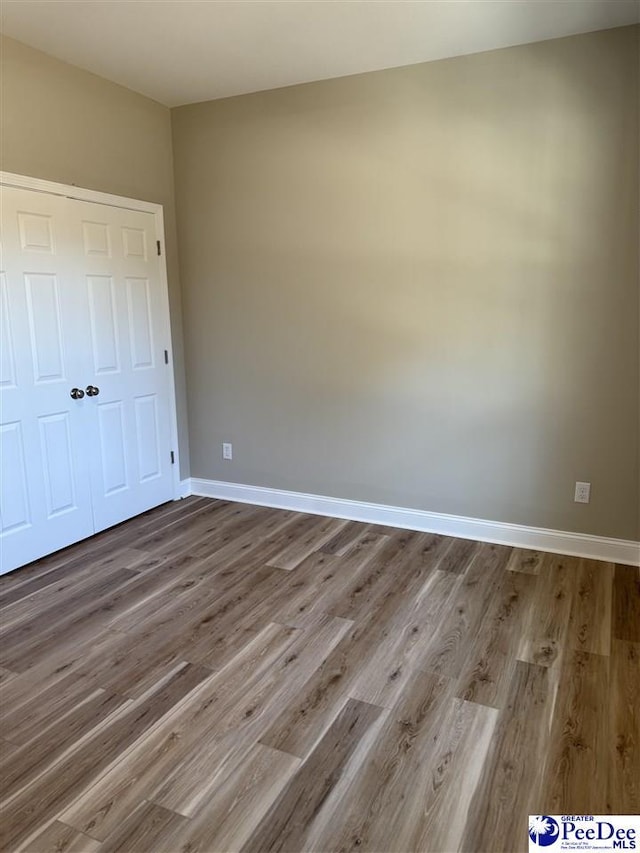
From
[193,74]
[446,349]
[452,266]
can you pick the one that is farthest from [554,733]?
[193,74]

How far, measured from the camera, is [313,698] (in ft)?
7.11

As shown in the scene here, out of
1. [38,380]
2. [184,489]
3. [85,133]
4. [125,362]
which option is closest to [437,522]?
[184,489]

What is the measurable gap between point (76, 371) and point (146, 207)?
1.22m

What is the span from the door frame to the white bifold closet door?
37mm

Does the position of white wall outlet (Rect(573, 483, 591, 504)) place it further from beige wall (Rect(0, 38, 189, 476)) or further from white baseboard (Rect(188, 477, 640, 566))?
beige wall (Rect(0, 38, 189, 476))

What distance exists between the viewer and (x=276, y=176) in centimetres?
376

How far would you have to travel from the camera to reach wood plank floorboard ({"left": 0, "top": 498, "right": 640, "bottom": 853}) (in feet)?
5.49

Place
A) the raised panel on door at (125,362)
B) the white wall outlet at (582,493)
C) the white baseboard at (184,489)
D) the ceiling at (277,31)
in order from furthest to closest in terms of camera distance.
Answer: the white baseboard at (184,489) < the raised panel on door at (125,362) < the white wall outlet at (582,493) < the ceiling at (277,31)

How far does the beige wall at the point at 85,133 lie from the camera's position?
9.87 ft

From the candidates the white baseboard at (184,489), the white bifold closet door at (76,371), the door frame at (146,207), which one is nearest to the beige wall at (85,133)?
the door frame at (146,207)

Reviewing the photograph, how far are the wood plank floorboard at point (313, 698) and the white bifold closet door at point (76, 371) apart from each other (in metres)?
0.38

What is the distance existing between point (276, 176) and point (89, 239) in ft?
4.01

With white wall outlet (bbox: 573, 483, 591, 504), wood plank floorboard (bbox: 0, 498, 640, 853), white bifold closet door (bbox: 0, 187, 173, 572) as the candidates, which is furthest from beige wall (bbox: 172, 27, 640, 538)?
wood plank floorboard (bbox: 0, 498, 640, 853)

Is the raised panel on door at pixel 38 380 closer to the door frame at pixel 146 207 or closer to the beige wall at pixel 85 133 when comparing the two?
the door frame at pixel 146 207
